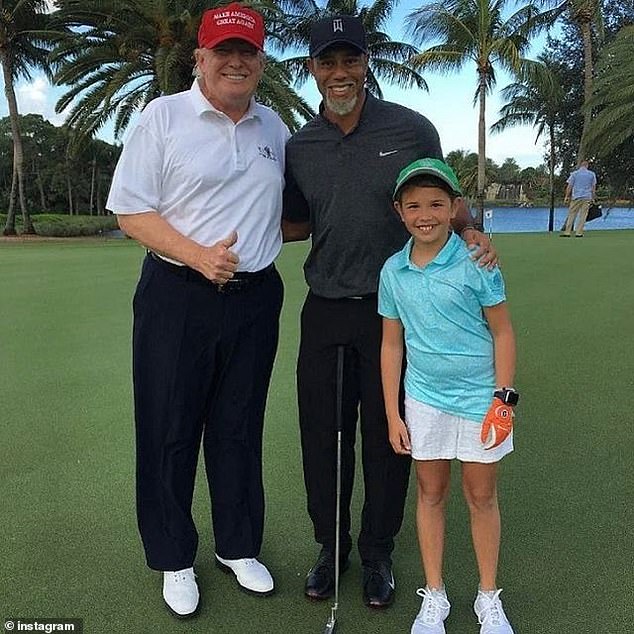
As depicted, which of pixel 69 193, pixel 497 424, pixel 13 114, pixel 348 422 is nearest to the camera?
pixel 497 424

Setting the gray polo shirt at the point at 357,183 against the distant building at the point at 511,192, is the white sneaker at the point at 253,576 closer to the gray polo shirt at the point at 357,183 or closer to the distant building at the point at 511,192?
the gray polo shirt at the point at 357,183

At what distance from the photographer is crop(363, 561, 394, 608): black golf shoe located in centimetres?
263

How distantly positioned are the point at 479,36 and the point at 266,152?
24.3 m

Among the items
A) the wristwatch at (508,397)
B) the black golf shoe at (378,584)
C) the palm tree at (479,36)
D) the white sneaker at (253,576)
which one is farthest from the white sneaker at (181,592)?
the palm tree at (479,36)

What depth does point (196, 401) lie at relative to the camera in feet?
8.80

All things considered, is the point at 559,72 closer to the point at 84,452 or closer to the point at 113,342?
the point at 113,342

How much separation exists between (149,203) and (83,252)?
47.9 ft

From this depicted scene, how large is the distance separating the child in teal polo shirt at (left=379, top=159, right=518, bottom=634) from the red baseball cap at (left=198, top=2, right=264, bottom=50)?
0.73 meters

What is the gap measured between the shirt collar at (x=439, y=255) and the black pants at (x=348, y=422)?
323 millimetres

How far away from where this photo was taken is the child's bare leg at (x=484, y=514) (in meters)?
2.38

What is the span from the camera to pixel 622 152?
28.3 metres

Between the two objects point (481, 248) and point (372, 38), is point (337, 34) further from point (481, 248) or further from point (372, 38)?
point (372, 38)

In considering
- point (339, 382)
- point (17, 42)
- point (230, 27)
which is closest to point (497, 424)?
point (339, 382)

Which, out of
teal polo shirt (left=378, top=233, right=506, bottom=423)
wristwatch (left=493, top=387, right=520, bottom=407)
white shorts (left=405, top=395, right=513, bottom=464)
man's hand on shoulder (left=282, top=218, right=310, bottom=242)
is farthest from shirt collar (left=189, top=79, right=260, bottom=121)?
wristwatch (left=493, top=387, right=520, bottom=407)
